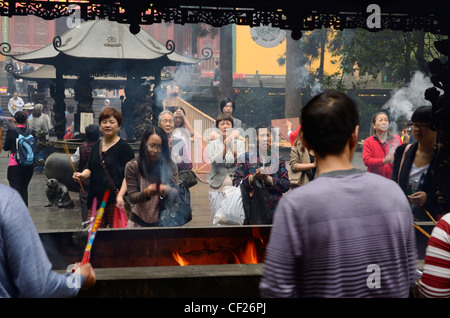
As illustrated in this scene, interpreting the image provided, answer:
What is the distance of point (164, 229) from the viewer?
16.2 ft

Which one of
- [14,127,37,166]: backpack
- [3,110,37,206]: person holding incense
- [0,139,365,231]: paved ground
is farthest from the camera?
[3,110,37,206]: person holding incense

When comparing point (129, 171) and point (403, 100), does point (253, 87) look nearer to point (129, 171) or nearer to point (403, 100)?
point (403, 100)

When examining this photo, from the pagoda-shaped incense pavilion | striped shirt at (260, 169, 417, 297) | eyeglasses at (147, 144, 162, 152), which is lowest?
striped shirt at (260, 169, 417, 297)

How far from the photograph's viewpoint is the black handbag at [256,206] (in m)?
5.96

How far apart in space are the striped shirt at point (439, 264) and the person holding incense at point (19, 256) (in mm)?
1475

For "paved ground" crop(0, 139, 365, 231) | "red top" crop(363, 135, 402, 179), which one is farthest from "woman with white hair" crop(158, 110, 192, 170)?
"red top" crop(363, 135, 402, 179)

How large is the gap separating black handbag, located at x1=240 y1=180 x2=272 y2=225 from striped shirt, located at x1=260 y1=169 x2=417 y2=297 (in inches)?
154

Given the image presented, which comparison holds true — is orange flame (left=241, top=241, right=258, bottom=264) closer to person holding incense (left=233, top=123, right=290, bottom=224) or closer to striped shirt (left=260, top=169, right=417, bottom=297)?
person holding incense (left=233, top=123, right=290, bottom=224)

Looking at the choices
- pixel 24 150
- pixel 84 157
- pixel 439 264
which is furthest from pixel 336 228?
pixel 24 150

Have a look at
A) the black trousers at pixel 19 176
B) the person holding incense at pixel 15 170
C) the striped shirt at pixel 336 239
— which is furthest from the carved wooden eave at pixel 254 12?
the black trousers at pixel 19 176

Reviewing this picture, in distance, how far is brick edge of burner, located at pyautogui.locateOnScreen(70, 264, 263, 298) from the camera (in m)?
3.36

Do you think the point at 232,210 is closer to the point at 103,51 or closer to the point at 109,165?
the point at 109,165

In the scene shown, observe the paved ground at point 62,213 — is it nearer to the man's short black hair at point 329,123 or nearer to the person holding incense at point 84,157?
the person holding incense at point 84,157
